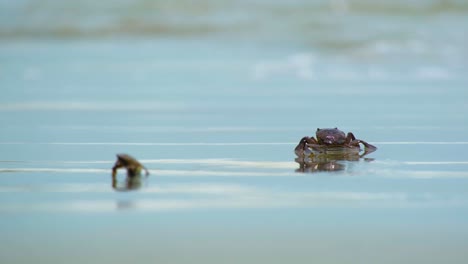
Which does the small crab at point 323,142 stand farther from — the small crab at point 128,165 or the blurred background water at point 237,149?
the small crab at point 128,165

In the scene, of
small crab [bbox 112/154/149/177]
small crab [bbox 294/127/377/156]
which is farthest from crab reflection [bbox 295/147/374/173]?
small crab [bbox 112/154/149/177]

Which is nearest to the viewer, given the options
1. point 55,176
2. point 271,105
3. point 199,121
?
point 55,176

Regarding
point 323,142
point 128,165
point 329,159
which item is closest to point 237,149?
point 323,142

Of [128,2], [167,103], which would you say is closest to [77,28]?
[128,2]

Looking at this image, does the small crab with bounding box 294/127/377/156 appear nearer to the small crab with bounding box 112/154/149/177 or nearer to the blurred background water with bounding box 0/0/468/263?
the blurred background water with bounding box 0/0/468/263

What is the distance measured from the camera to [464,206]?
6832 mm

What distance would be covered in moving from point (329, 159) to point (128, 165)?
2.06 m

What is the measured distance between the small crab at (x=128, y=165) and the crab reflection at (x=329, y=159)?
1.29m

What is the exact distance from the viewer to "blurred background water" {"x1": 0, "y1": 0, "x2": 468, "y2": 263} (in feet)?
19.2

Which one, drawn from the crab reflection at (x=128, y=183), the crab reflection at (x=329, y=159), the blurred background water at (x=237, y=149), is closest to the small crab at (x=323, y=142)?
the crab reflection at (x=329, y=159)

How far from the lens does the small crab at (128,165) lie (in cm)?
785

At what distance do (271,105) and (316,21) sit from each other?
58.5ft

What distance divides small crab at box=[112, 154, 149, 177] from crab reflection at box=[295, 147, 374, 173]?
4.22ft

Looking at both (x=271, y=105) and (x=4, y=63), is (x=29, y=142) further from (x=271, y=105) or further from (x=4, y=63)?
(x=4, y=63)
